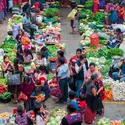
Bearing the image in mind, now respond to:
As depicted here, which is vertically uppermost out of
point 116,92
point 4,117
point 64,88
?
point 64,88

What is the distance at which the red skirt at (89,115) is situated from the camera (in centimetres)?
1166

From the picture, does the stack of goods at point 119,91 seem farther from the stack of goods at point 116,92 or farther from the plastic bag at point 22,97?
the plastic bag at point 22,97

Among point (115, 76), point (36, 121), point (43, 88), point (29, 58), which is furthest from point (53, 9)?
point (36, 121)

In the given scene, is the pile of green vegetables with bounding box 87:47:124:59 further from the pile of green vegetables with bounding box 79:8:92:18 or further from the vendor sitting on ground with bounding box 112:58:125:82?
the pile of green vegetables with bounding box 79:8:92:18

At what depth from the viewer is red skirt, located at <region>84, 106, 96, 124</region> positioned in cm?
1166

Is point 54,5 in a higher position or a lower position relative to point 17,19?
higher

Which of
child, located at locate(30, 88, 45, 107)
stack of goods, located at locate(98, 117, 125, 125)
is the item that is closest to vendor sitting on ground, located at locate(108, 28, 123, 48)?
stack of goods, located at locate(98, 117, 125, 125)

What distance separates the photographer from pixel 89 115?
11.7m

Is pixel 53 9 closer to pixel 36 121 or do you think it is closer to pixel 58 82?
pixel 58 82

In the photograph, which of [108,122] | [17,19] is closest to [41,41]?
[17,19]

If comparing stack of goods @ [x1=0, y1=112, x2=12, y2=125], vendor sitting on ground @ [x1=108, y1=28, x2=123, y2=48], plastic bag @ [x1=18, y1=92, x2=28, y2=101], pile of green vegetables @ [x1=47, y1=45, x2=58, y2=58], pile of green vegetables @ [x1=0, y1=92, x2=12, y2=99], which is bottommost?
stack of goods @ [x1=0, y1=112, x2=12, y2=125]

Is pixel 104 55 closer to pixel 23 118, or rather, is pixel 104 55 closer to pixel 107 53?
pixel 107 53

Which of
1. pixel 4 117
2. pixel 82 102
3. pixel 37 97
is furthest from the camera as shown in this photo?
pixel 82 102

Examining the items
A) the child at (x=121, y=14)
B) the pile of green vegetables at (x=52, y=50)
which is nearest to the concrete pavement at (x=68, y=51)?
the pile of green vegetables at (x=52, y=50)
